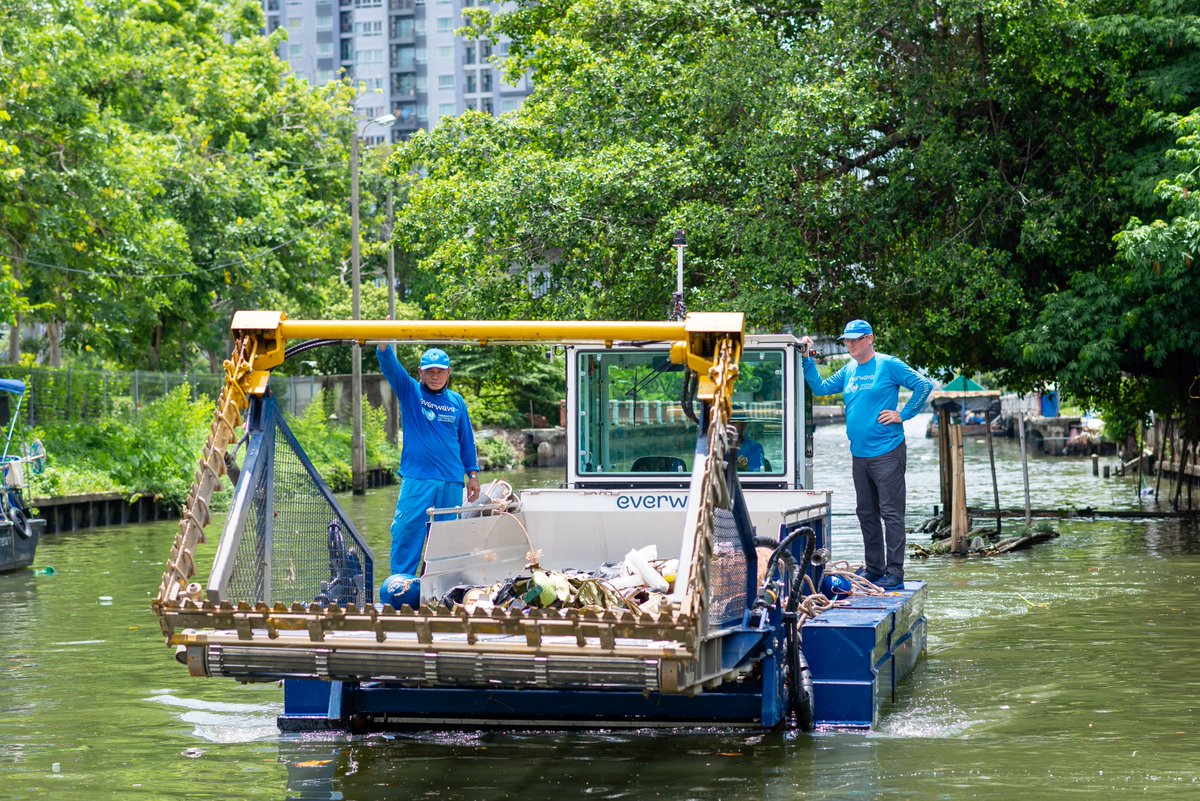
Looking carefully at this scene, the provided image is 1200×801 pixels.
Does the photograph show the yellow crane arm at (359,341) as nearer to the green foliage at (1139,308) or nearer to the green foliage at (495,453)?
the green foliage at (1139,308)

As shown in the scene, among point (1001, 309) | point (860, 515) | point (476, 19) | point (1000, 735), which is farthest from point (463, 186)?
point (1000, 735)

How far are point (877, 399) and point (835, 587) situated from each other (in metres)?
1.40

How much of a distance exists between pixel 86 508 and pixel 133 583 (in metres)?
12.0

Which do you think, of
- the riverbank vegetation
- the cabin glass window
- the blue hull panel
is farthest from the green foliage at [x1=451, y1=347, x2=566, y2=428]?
the blue hull panel

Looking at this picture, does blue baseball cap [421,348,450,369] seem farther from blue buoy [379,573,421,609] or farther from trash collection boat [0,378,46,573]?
trash collection boat [0,378,46,573]

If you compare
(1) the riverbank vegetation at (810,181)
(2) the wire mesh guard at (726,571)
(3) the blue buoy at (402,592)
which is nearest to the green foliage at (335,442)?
(1) the riverbank vegetation at (810,181)

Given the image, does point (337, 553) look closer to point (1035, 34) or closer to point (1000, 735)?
point (1000, 735)

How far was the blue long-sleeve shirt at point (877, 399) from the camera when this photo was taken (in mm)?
11617

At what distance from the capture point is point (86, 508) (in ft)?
103

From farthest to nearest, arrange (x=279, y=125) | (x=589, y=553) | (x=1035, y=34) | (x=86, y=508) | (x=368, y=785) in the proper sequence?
(x=279, y=125) → (x=86, y=508) → (x=1035, y=34) → (x=589, y=553) → (x=368, y=785)

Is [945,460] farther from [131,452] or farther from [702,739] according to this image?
[702,739]

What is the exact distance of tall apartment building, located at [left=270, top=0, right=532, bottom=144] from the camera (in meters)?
120

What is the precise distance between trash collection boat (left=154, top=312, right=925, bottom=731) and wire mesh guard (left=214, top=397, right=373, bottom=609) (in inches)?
0.6

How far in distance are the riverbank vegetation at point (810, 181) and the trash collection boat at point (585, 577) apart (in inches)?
419
